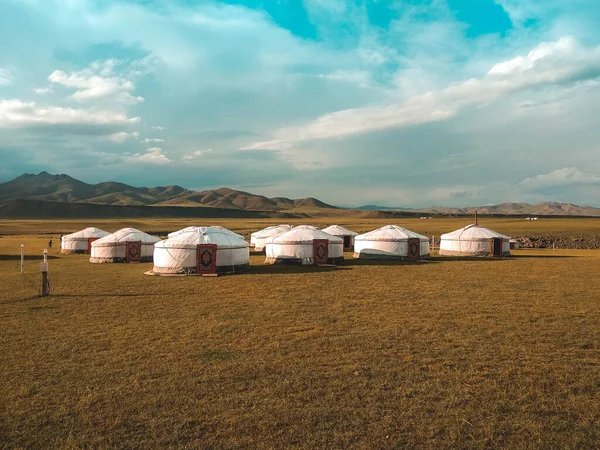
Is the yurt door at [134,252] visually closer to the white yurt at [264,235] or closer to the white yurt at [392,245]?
the white yurt at [264,235]

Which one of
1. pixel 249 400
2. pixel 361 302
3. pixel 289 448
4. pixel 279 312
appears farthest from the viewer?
pixel 361 302

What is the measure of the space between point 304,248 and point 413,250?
6674 millimetres

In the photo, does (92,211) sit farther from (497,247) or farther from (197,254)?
(497,247)

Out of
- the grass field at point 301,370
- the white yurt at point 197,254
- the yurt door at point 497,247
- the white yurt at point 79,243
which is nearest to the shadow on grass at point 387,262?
the yurt door at point 497,247

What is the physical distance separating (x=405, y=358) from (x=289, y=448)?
330 centimetres

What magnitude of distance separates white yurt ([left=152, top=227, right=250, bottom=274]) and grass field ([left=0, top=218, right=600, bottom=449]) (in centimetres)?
521

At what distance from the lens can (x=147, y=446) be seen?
15.4 ft

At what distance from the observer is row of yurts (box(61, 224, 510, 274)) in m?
19.0

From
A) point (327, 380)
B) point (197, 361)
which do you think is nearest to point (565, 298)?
point (327, 380)

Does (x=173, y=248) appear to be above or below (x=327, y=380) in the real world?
above

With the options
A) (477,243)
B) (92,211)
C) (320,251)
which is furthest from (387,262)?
(92,211)

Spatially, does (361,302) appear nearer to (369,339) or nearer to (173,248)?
(369,339)

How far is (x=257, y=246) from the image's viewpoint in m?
33.5

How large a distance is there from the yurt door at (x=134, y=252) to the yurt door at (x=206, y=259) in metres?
7.50
